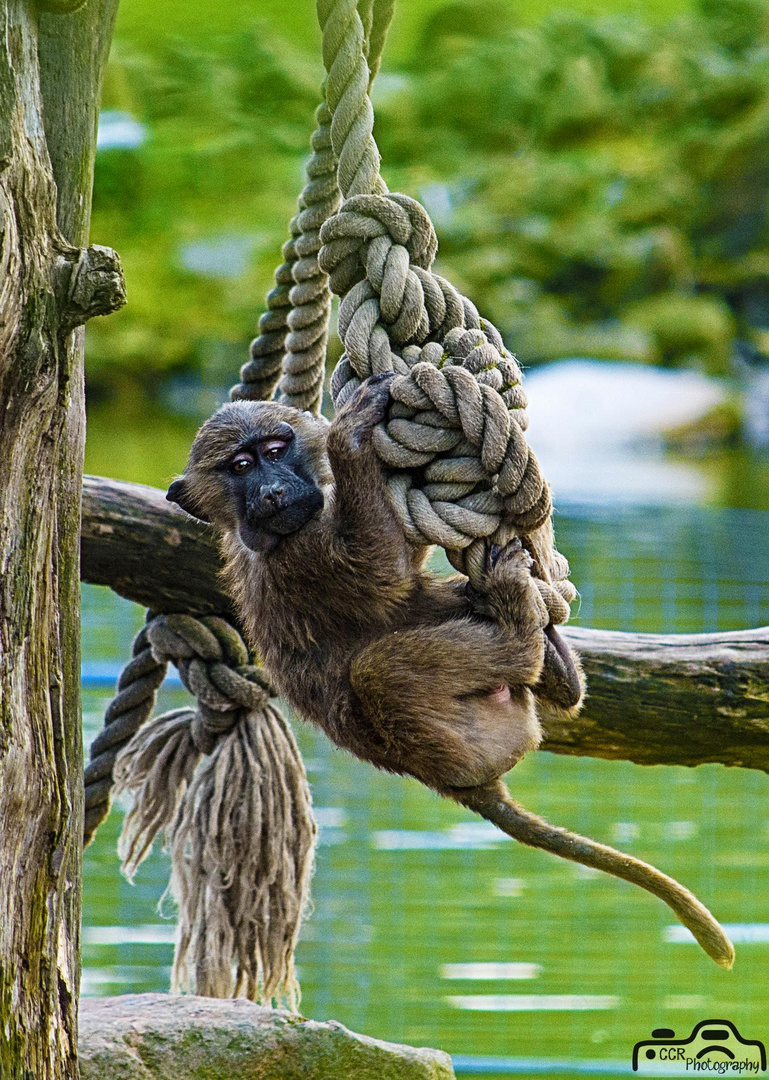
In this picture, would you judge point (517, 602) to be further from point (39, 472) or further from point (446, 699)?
point (39, 472)

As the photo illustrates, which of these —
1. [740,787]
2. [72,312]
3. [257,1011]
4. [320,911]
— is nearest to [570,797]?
[740,787]

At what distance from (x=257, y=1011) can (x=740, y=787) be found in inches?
173

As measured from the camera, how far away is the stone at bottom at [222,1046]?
6.53 feet

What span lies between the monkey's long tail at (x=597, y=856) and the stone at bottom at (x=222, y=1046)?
870 millimetres

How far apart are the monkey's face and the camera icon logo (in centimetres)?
203

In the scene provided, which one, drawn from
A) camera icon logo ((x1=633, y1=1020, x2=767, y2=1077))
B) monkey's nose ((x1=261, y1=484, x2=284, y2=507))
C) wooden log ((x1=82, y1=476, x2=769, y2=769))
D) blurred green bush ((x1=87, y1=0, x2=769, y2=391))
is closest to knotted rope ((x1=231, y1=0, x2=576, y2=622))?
monkey's nose ((x1=261, y1=484, x2=284, y2=507))

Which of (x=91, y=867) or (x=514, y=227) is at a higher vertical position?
(x=514, y=227)

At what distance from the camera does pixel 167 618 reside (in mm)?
2215

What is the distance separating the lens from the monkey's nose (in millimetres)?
1588

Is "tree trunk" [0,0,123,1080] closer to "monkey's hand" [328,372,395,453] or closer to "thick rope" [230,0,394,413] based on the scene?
"monkey's hand" [328,372,395,453]

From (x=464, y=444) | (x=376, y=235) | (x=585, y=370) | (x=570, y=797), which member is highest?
(x=585, y=370)

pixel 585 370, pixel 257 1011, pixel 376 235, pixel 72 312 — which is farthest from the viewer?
pixel 585 370

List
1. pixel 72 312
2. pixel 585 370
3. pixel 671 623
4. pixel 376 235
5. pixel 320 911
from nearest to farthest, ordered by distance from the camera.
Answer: pixel 72 312, pixel 376 235, pixel 320 911, pixel 671 623, pixel 585 370

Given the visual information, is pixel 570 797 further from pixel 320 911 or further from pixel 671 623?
pixel 320 911
